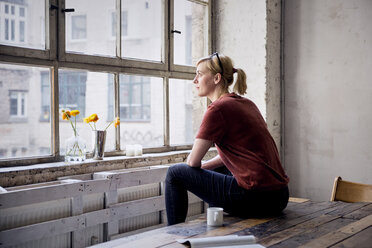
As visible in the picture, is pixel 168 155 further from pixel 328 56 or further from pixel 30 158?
pixel 328 56

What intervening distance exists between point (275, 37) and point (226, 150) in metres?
1.91

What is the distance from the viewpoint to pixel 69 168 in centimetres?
253

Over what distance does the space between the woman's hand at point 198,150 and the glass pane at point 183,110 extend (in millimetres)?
1272

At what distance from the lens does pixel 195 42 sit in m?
3.78

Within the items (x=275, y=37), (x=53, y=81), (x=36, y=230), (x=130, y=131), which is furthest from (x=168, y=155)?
(x=275, y=37)

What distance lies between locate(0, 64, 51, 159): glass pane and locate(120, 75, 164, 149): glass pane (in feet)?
1.97

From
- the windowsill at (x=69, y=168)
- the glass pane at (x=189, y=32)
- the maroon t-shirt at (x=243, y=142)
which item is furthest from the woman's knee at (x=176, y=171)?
the glass pane at (x=189, y=32)

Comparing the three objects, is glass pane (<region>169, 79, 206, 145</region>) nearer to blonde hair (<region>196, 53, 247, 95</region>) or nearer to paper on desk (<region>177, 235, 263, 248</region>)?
blonde hair (<region>196, 53, 247, 95</region>)

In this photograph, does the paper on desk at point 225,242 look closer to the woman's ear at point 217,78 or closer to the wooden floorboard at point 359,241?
the wooden floorboard at point 359,241

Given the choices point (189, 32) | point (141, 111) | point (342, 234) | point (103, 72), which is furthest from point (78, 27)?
point (342, 234)

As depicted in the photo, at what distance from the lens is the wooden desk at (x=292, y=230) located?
69.0 inches

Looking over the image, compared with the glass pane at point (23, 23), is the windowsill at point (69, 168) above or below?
below

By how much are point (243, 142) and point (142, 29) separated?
150 centimetres

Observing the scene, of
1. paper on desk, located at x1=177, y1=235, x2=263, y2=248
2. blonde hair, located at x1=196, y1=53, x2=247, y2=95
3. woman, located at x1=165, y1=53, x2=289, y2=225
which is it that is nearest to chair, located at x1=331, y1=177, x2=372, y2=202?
woman, located at x1=165, y1=53, x2=289, y2=225
